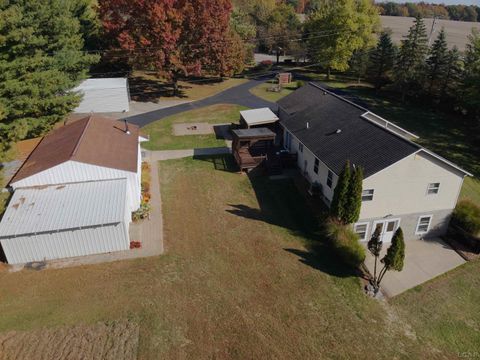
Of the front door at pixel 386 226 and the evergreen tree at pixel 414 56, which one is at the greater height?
the evergreen tree at pixel 414 56

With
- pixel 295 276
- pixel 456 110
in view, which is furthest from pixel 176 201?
pixel 456 110

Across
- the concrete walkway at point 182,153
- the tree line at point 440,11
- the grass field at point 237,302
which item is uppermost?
the tree line at point 440,11

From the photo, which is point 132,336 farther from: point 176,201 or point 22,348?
point 176,201

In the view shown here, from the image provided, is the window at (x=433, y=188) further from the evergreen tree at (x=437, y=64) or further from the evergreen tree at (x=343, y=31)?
the evergreen tree at (x=343, y=31)

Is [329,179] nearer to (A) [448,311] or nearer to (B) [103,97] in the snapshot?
(A) [448,311]

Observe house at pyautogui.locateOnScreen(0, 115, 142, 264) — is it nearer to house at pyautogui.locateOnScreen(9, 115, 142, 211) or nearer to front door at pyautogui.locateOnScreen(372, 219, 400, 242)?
house at pyautogui.locateOnScreen(9, 115, 142, 211)

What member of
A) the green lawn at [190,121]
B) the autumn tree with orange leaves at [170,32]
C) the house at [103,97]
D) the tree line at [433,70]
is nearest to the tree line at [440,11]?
the tree line at [433,70]
